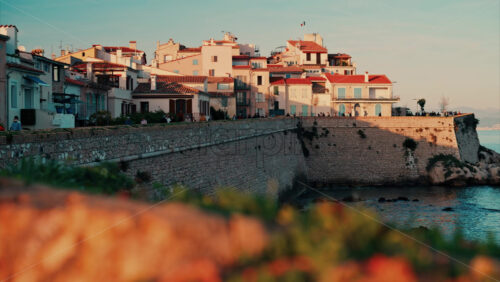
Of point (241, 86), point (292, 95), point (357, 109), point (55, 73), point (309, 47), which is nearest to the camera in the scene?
point (55, 73)

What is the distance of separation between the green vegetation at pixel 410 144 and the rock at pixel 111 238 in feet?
150

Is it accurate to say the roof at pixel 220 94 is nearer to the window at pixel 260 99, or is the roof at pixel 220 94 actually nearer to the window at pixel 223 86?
the window at pixel 223 86

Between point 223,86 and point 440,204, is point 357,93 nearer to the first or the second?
point 223,86

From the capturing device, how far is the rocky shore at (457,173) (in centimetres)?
4703

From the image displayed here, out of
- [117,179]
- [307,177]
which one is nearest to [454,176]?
[307,177]

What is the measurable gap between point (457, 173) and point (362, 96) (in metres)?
19.5

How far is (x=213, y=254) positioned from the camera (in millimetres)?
5000

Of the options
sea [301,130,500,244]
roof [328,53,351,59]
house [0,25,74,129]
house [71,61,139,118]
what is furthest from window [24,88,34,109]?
roof [328,53,351,59]

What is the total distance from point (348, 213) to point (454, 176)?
147 ft

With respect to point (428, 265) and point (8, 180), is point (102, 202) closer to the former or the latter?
point (8, 180)

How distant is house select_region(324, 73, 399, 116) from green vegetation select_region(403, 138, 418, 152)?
551 inches

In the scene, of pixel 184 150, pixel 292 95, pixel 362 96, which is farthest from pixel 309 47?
pixel 184 150

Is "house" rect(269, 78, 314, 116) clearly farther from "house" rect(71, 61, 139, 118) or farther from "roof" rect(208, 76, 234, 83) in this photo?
"house" rect(71, 61, 139, 118)

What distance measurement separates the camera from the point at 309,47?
295 ft
